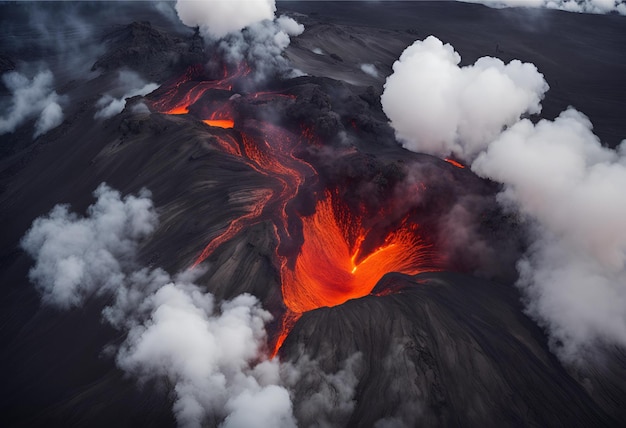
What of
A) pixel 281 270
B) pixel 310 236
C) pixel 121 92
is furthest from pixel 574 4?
pixel 281 270

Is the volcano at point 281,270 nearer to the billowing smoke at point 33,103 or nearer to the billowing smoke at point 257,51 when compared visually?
the billowing smoke at point 257,51

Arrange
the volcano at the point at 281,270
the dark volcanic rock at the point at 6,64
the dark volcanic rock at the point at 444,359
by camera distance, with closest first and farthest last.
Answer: the dark volcanic rock at the point at 444,359, the volcano at the point at 281,270, the dark volcanic rock at the point at 6,64

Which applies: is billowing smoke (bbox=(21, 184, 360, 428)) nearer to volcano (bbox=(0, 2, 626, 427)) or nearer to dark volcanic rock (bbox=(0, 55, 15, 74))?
volcano (bbox=(0, 2, 626, 427))

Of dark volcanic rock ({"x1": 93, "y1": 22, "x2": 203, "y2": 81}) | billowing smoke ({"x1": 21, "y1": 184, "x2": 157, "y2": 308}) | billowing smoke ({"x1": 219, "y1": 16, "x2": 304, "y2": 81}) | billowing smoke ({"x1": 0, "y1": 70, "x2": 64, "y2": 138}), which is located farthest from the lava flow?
billowing smoke ({"x1": 0, "y1": 70, "x2": 64, "y2": 138})

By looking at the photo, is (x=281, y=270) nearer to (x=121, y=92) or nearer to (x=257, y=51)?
(x=257, y=51)

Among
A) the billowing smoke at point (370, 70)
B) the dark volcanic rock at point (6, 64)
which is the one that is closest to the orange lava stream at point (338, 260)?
the billowing smoke at point (370, 70)

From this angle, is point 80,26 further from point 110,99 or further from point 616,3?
point 616,3

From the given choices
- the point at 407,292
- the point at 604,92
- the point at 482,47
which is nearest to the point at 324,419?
the point at 407,292
